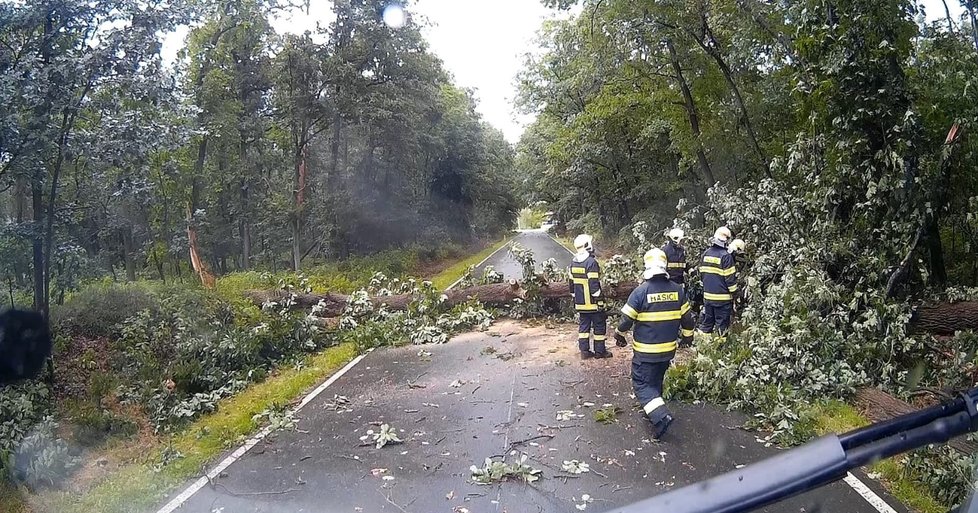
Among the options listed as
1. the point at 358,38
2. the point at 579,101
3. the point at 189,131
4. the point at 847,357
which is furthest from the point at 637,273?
the point at 579,101

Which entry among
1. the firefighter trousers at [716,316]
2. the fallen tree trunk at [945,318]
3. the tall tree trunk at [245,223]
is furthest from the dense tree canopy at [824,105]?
the tall tree trunk at [245,223]

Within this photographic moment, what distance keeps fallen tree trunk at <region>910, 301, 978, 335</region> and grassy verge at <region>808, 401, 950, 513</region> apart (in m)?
2.44

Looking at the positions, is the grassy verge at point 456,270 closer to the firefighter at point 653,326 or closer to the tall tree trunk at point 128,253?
the tall tree trunk at point 128,253

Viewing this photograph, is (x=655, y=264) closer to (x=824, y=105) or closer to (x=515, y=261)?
(x=824, y=105)

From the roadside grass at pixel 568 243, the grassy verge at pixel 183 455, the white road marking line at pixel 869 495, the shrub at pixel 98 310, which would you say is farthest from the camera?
the roadside grass at pixel 568 243

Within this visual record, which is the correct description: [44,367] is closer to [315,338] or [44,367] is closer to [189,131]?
[189,131]

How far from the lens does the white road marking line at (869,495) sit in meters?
4.45

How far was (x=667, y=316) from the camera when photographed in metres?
6.11

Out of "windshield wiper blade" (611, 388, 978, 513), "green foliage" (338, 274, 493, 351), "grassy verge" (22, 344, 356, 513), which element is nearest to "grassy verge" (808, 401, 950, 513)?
"windshield wiper blade" (611, 388, 978, 513)

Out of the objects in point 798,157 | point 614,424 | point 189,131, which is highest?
point 189,131

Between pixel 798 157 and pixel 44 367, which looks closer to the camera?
pixel 44 367

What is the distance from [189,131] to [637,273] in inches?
304

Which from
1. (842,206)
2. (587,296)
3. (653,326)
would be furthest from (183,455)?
(842,206)

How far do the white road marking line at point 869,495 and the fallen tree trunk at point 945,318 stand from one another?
397cm
